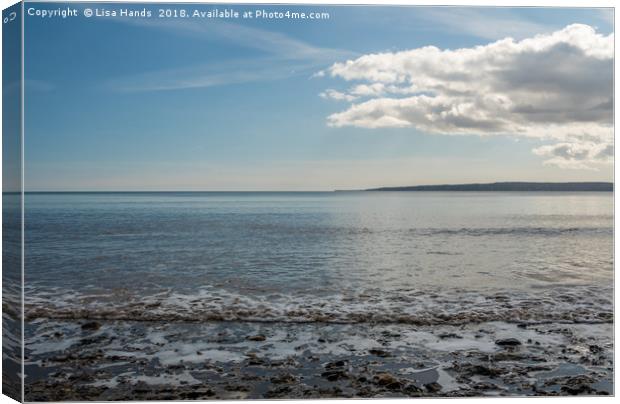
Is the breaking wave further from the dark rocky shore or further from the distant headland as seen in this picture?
the distant headland

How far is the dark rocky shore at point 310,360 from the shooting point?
4.81 m

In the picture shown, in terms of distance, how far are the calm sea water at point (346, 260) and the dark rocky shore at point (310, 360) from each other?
53 centimetres

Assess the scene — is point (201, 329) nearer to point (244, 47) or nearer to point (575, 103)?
point (244, 47)

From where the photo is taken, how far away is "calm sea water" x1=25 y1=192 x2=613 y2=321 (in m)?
6.51

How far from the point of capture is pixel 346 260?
8.05 metres

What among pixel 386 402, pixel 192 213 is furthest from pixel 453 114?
pixel 192 213

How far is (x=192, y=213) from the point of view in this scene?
15.8 metres

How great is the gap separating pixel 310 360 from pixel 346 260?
9.88ft

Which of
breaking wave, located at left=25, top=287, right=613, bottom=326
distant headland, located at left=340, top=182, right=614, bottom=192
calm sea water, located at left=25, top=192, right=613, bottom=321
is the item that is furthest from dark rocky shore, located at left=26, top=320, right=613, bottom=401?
distant headland, located at left=340, top=182, right=614, bottom=192

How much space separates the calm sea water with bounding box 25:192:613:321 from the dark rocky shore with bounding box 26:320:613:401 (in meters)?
0.53

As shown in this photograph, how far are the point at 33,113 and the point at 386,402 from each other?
4.37 meters

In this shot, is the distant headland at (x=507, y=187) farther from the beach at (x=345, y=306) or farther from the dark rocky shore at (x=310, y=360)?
the dark rocky shore at (x=310, y=360)

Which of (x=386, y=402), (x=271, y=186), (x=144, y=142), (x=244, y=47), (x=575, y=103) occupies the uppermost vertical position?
(x=244, y=47)

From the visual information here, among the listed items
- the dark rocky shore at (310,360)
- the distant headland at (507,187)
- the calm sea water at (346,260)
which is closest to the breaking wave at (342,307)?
the calm sea water at (346,260)
